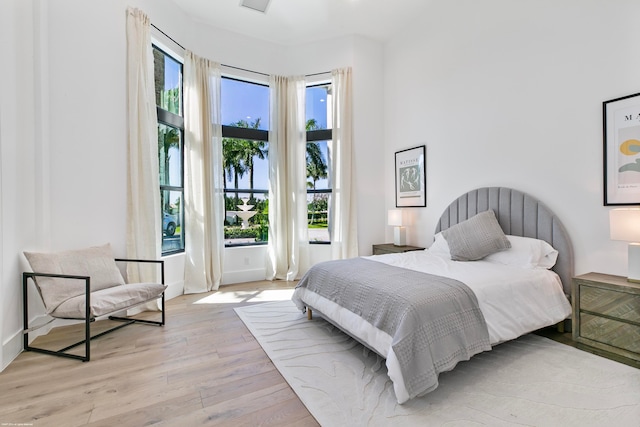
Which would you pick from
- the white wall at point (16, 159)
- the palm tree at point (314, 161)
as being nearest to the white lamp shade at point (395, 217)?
the palm tree at point (314, 161)

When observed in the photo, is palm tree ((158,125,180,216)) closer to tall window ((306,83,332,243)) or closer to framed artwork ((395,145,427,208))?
tall window ((306,83,332,243))

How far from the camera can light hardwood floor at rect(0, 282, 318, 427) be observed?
1707 millimetres

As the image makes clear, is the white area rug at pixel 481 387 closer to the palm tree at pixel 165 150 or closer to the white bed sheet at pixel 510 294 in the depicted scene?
the white bed sheet at pixel 510 294

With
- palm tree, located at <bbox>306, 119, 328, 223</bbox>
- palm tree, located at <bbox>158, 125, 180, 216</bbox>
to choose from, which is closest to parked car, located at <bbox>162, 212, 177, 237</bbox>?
palm tree, located at <bbox>158, 125, 180, 216</bbox>

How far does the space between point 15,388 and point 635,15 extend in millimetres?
5282

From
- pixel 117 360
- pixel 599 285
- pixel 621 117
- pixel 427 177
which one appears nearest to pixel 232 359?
pixel 117 360

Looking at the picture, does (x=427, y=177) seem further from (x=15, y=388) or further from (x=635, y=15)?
(x=15, y=388)

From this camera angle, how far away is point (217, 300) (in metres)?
3.94

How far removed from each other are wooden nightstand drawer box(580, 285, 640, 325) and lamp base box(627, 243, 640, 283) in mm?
186

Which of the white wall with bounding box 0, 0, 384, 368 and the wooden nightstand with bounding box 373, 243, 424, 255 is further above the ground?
the white wall with bounding box 0, 0, 384, 368

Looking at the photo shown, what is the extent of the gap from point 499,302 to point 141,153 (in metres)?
3.88

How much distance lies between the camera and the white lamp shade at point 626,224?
85.4 inches

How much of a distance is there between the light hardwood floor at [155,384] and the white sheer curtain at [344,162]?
2322mm

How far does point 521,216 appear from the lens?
3.12m
